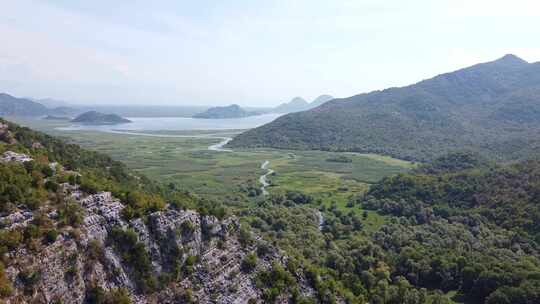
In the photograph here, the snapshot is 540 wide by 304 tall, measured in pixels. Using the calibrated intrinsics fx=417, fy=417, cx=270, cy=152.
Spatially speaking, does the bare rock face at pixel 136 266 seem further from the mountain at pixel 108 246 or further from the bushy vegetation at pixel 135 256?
the bushy vegetation at pixel 135 256

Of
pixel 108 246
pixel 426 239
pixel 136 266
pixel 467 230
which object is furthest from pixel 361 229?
pixel 108 246

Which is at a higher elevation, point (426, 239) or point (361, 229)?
point (426, 239)

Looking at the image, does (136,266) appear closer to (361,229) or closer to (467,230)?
(361,229)

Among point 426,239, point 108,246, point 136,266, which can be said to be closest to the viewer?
point 108,246

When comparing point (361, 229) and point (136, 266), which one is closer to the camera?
point (136, 266)

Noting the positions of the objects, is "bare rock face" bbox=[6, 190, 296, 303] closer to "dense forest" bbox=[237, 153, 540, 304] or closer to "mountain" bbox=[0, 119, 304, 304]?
"mountain" bbox=[0, 119, 304, 304]

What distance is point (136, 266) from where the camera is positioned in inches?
1682

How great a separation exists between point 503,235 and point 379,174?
3834 inches

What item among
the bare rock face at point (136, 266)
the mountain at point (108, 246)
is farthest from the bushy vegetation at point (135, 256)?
the bare rock face at point (136, 266)

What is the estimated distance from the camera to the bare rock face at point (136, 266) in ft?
113

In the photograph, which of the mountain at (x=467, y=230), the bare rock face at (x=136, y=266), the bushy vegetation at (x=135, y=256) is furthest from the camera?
the mountain at (x=467, y=230)

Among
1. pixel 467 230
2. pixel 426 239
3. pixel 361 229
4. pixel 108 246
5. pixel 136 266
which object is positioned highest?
pixel 108 246

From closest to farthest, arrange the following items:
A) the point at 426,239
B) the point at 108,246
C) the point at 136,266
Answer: the point at 108,246
the point at 136,266
the point at 426,239

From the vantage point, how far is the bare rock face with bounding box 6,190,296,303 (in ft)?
113
